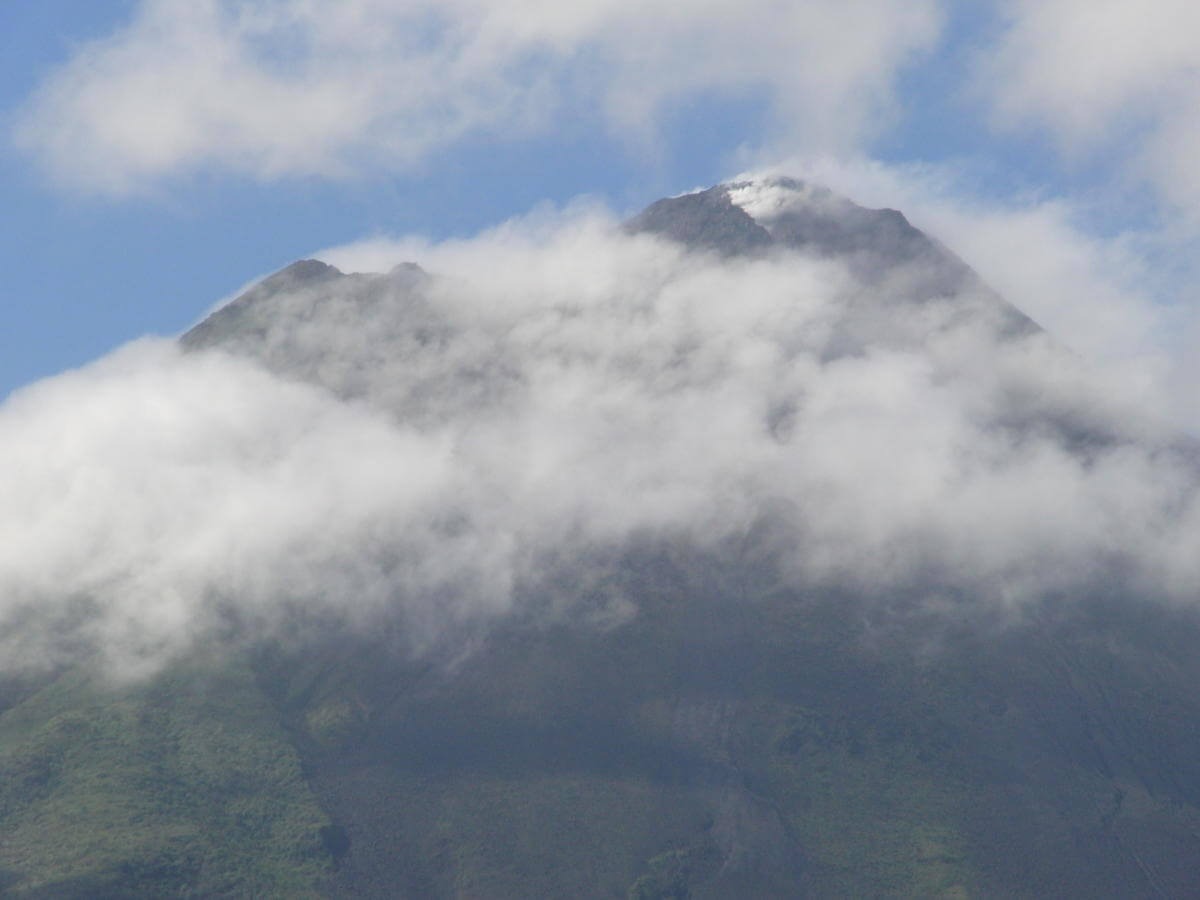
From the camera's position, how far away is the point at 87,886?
566 ft

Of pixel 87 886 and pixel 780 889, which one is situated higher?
pixel 87 886

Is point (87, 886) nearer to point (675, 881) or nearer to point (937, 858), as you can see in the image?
point (675, 881)

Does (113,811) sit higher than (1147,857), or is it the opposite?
(113,811)

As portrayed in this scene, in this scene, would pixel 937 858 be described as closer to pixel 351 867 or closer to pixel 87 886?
pixel 351 867

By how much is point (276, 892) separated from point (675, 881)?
48.3 meters

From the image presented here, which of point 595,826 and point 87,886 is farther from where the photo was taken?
point 595,826

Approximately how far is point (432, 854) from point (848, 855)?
5268 cm

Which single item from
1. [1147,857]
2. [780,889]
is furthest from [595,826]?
[1147,857]

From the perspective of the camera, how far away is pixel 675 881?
189 metres

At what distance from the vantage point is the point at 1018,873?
18738cm

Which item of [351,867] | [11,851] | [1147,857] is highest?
[11,851]

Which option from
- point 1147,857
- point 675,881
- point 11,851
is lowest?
point 1147,857

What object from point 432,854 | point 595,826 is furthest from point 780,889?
point 432,854

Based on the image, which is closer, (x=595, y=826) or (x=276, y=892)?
(x=276, y=892)
